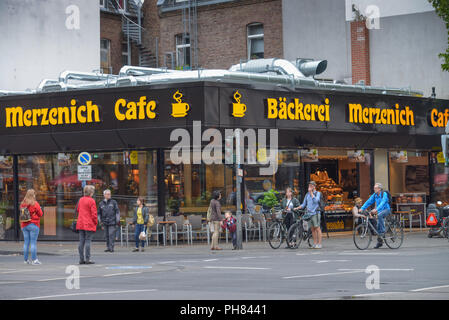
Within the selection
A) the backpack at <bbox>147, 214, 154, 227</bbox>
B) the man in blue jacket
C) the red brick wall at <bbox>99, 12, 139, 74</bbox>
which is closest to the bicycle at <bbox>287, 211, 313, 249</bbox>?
the man in blue jacket

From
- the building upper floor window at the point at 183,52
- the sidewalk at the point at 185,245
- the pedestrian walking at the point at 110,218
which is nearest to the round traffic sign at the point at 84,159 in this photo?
the pedestrian walking at the point at 110,218

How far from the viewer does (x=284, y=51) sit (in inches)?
1459

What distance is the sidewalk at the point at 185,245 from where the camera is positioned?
25750 millimetres

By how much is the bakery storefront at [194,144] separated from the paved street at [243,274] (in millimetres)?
3992

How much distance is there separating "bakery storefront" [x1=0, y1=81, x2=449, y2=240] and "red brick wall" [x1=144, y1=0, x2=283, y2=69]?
22.8ft

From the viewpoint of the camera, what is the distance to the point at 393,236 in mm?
23781

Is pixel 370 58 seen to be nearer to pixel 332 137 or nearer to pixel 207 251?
pixel 332 137

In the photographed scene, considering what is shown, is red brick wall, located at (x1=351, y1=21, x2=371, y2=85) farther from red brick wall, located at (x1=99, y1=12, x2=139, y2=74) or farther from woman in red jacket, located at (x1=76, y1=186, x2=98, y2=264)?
woman in red jacket, located at (x1=76, y1=186, x2=98, y2=264)

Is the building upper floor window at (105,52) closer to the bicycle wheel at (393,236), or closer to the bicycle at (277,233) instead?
the bicycle at (277,233)

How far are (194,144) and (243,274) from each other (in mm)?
12041

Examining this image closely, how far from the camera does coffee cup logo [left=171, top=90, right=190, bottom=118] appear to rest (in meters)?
27.9

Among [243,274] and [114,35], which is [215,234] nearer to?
[243,274]

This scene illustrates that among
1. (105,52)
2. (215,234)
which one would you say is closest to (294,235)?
(215,234)
